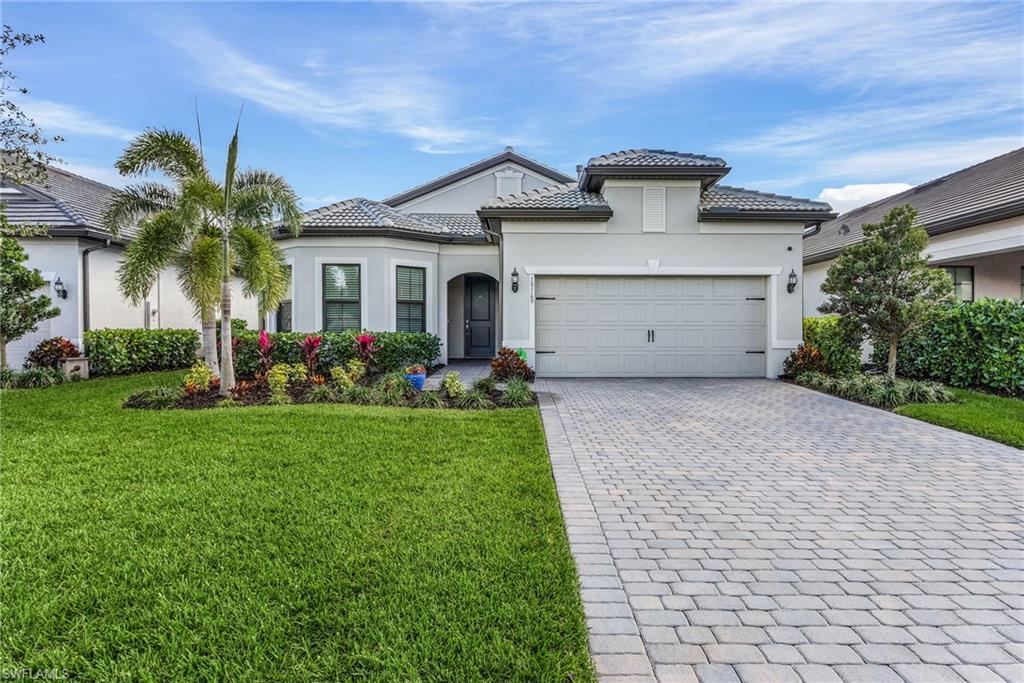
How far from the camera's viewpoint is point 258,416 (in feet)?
24.2

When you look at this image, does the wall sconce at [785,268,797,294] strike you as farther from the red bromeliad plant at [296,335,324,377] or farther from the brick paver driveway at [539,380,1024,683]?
the red bromeliad plant at [296,335,324,377]

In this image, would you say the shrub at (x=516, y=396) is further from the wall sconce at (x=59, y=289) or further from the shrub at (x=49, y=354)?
the wall sconce at (x=59, y=289)

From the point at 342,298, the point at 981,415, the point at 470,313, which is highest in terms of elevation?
the point at 342,298

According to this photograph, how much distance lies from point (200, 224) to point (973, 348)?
575 inches

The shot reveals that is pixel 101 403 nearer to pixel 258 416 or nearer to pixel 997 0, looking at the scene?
pixel 258 416

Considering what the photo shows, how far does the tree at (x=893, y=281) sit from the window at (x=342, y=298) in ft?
36.2

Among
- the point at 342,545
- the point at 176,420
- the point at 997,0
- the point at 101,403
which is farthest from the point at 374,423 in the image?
the point at 997,0

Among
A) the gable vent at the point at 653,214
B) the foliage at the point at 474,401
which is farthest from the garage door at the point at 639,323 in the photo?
the foliage at the point at 474,401

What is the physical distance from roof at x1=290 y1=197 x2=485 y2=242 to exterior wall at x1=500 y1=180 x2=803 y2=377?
127 inches

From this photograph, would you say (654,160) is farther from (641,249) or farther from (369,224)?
(369,224)

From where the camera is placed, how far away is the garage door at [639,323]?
12008 mm

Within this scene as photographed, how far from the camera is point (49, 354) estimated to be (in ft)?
37.8

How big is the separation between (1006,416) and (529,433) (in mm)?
6948

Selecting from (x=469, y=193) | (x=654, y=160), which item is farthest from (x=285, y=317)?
(x=654, y=160)
